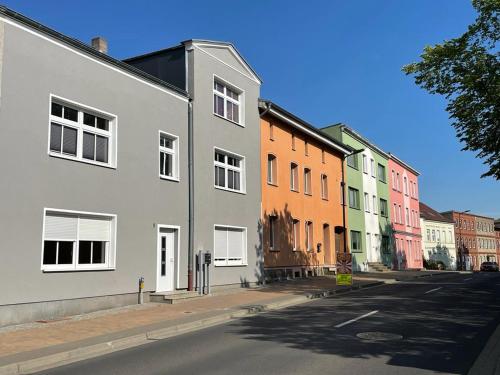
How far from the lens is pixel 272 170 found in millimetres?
25734

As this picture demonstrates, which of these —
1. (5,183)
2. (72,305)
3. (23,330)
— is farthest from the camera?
(72,305)

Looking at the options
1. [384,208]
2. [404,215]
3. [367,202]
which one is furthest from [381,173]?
[404,215]

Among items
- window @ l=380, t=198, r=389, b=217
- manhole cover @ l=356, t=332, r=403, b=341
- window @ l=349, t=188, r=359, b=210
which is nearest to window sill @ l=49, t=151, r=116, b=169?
manhole cover @ l=356, t=332, r=403, b=341

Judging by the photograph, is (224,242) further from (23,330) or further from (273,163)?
(23,330)

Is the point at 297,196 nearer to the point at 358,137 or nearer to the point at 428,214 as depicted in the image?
the point at 358,137

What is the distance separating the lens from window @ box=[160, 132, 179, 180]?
18.0 metres

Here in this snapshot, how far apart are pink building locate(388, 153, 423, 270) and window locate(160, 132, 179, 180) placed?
32452mm

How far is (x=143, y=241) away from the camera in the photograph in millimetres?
16359

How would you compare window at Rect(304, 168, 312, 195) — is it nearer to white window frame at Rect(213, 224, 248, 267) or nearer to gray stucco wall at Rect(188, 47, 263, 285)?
gray stucco wall at Rect(188, 47, 263, 285)

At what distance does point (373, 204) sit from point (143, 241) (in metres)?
28.6

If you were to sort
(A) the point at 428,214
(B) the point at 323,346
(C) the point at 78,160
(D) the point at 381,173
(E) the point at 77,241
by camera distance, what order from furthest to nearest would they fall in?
(A) the point at 428,214 < (D) the point at 381,173 < (C) the point at 78,160 < (E) the point at 77,241 < (B) the point at 323,346

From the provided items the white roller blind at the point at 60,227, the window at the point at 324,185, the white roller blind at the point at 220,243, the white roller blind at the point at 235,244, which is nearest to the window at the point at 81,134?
the white roller blind at the point at 60,227

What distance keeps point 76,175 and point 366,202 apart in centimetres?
2931

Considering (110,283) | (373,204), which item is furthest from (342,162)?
(110,283)
